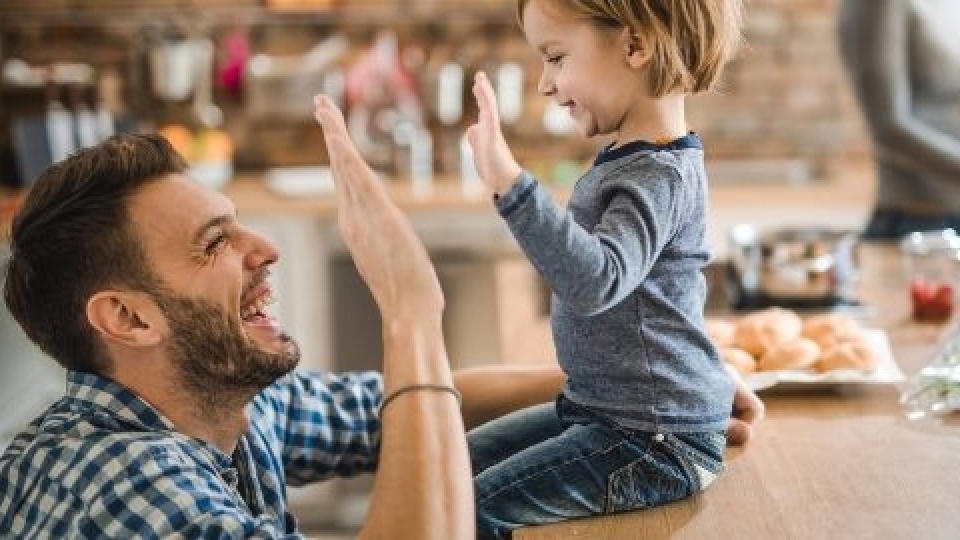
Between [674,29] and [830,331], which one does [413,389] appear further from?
[830,331]

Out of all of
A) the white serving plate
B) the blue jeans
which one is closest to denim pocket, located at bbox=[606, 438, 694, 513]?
the blue jeans

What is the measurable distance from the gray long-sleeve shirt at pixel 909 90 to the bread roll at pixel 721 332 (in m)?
1.07

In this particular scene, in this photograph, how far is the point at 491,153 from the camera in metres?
1.38

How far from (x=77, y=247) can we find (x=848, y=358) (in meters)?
1.11

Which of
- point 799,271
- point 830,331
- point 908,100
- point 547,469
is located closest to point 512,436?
point 547,469

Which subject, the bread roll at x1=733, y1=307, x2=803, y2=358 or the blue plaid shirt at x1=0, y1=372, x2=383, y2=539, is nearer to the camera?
the blue plaid shirt at x1=0, y1=372, x2=383, y2=539

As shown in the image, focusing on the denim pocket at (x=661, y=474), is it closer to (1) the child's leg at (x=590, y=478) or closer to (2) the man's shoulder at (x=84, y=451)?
(1) the child's leg at (x=590, y=478)

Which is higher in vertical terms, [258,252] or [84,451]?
[258,252]

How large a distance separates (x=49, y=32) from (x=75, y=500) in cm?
366

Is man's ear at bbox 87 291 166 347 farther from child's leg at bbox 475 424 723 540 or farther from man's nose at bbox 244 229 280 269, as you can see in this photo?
child's leg at bbox 475 424 723 540

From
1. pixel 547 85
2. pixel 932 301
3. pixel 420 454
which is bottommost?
pixel 932 301

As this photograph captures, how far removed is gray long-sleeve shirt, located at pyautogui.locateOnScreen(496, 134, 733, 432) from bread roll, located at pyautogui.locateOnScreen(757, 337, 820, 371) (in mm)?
436

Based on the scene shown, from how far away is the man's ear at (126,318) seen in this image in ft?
5.14

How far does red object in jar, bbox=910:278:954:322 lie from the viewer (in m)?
2.50
